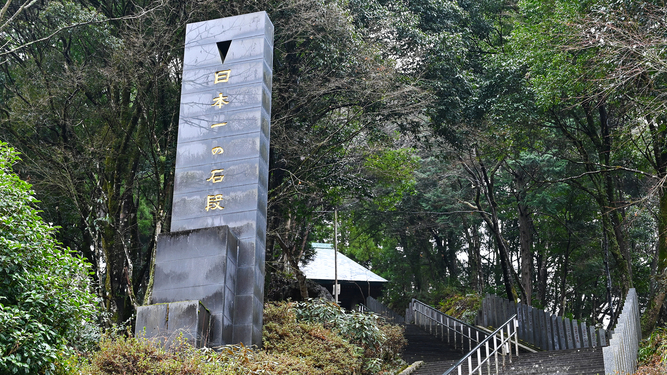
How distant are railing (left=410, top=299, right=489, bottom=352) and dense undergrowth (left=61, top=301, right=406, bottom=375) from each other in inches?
145

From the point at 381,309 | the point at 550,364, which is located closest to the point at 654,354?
the point at 550,364

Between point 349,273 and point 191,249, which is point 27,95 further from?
point 349,273

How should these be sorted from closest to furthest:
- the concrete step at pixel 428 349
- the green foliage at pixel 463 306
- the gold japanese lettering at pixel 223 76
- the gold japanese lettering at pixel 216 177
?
the gold japanese lettering at pixel 216 177 → the gold japanese lettering at pixel 223 76 → the concrete step at pixel 428 349 → the green foliage at pixel 463 306

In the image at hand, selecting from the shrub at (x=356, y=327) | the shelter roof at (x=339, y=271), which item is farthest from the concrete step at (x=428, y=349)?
the shelter roof at (x=339, y=271)

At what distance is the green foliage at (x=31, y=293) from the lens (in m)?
6.19

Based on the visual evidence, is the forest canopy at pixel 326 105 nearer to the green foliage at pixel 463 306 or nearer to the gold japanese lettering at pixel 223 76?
the gold japanese lettering at pixel 223 76

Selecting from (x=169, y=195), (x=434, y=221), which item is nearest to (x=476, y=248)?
(x=434, y=221)

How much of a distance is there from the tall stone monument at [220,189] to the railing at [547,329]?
249 inches

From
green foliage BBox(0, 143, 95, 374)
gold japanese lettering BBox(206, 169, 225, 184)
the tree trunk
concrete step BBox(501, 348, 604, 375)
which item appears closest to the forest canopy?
the tree trunk

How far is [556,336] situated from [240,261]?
8.60 metres

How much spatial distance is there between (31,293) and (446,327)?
558 inches

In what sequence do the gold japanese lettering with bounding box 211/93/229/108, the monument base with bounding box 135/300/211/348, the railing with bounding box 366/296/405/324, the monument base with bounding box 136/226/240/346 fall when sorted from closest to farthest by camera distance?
1. the monument base with bounding box 135/300/211/348
2. the monument base with bounding box 136/226/240/346
3. the gold japanese lettering with bounding box 211/93/229/108
4. the railing with bounding box 366/296/405/324

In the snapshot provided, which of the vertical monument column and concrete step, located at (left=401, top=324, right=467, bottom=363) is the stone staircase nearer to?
concrete step, located at (left=401, top=324, right=467, bottom=363)

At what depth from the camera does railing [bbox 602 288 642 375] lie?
820 centimetres
